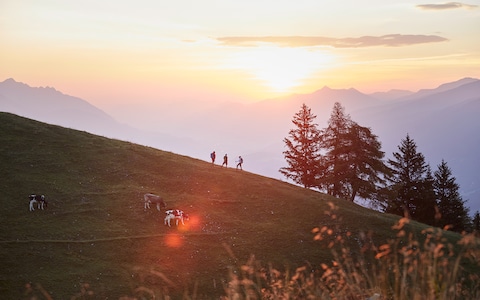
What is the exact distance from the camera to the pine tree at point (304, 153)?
67.6 metres

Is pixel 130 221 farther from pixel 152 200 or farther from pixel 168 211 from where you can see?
pixel 152 200

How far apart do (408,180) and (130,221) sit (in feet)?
147

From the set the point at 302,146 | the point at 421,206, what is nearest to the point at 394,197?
the point at 421,206

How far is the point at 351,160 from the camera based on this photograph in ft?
205

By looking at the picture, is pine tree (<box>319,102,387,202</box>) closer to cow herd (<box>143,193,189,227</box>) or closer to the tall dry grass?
cow herd (<box>143,193,189,227</box>)

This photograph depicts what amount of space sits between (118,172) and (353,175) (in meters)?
31.6

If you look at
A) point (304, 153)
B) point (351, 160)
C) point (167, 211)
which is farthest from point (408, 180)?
point (167, 211)

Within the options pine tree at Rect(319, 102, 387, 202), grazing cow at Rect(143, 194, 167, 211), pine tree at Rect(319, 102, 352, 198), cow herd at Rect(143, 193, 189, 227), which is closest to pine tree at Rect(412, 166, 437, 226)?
pine tree at Rect(319, 102, 387, 202)

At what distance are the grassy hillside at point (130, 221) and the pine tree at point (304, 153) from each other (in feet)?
44.7

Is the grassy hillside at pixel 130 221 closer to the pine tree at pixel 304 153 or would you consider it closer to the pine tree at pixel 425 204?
the pine tree at pixel 304 153

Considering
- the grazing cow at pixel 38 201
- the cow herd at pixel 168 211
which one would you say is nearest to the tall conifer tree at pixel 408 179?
the cow herd at pixel 168 211

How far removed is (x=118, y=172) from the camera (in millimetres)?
48812

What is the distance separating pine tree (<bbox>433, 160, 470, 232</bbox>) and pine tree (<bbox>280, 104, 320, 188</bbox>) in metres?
18.6

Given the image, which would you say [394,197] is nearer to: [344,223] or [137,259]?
[344,223]
